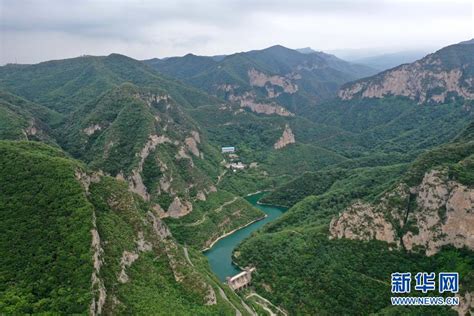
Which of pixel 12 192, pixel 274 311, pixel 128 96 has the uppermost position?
pixel 128 96

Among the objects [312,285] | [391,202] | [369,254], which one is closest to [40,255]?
[312,285]

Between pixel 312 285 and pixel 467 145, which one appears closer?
pixel 312 285

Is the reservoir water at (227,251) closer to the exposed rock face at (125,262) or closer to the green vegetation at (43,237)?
the exposed rock face at (125,262)

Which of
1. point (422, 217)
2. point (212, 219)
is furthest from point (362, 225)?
point (212, 219)

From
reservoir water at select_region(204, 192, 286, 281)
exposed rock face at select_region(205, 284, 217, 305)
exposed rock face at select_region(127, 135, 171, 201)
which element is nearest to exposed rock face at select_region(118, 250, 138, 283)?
exposed rock face at select_region(205, 284, 217, 305)

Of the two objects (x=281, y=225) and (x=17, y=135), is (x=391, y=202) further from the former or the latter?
(x=17, y=135)

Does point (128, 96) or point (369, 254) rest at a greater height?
point (128, 96)

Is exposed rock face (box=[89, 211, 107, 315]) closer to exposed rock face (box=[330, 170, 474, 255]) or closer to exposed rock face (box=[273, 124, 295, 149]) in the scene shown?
exposed rock face (box=[330, 170, 474, 255])
